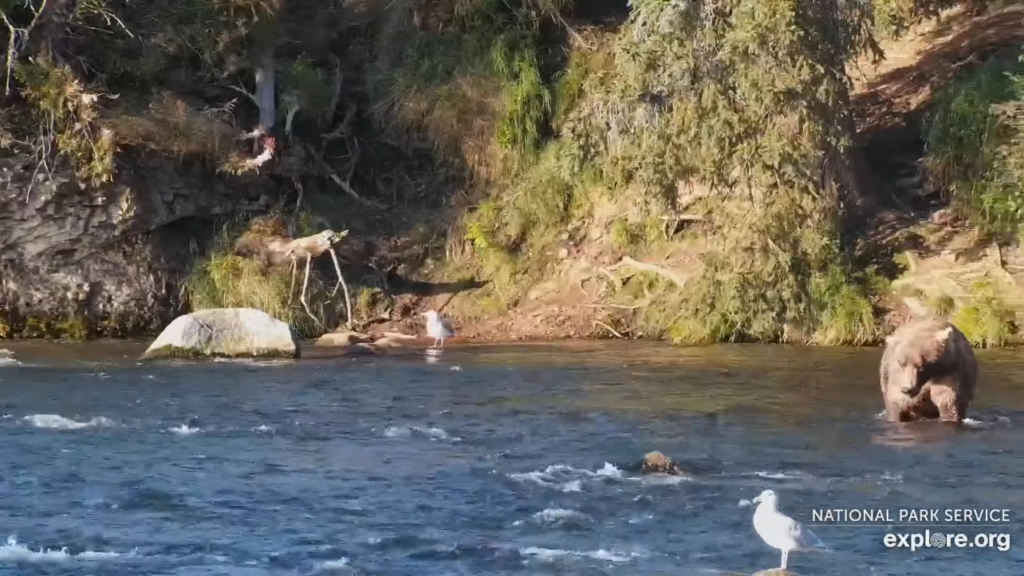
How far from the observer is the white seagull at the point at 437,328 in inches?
917

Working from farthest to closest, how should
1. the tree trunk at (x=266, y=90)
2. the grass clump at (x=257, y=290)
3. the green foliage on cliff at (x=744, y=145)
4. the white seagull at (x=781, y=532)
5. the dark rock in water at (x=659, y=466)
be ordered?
the tree trunk at (x=266, y=90)
the grass clump at (x=257, y=290)
the green foliage on cliff at (x=744, y=145)
the dark rock in water at (x=659, y=466)
the white seagull at (x=781, y=532)

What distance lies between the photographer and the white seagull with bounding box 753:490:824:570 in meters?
9.32

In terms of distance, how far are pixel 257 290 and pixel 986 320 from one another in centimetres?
1206

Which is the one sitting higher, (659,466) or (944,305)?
(944,305)

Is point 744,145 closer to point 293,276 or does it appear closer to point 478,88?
point 478,88

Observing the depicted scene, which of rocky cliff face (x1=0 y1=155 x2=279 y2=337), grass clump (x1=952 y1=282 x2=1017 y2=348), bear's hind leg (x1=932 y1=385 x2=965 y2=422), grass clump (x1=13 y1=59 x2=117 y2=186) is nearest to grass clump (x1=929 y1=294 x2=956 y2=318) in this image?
grass clump (x1=952 y1=282 x2=1017 y2=348)

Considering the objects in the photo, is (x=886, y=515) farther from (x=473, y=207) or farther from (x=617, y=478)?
(x=473, y=207)

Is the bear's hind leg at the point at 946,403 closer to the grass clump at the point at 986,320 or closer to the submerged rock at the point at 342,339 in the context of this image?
the grass clump at the point at 986,320

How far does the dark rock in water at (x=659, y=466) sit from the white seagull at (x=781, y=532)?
115 inches

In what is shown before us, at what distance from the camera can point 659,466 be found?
1263 cm
